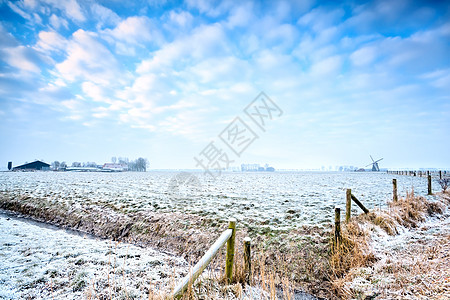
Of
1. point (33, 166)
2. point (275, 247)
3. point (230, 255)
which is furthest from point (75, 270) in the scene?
point (33, 166)

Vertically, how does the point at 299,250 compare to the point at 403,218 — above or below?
below

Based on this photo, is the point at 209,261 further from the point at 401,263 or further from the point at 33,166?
the point at 33,166

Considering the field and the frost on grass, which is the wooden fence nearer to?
the field

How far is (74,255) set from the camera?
712cm

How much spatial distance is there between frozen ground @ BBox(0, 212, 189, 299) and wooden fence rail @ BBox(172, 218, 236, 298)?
0.84 ft

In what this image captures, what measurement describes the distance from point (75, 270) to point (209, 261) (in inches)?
171

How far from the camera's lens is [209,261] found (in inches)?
170

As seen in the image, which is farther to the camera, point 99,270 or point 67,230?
point 67,230

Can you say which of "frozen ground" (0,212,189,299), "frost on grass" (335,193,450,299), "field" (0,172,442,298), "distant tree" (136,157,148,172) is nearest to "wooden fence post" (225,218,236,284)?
"field" (0,172,442,298)

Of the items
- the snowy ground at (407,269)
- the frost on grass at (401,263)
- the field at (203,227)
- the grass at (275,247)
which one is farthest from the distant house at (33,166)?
the snowy ground at (407,269)

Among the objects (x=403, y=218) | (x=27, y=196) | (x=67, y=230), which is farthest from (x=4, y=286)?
(x=27, y=196)

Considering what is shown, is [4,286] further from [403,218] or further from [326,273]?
[403,218]

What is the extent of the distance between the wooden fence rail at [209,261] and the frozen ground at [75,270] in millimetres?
257

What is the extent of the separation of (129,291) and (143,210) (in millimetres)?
8225
